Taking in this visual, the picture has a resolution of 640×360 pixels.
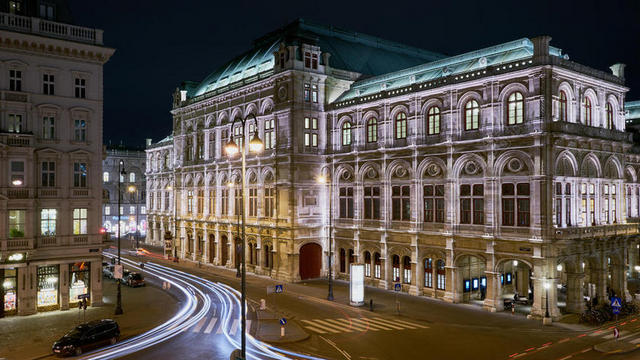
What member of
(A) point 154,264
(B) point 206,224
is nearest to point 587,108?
(B) point 206,224

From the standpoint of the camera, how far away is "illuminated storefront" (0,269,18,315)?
3484 cm

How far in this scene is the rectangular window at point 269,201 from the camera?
5424cm

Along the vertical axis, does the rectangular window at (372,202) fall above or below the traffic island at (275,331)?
above

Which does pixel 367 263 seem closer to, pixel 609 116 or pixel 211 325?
pixel 211 325

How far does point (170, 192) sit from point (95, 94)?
49.9 m

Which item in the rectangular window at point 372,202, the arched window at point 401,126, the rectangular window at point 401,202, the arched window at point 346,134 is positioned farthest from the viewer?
the arched window at point 346,134

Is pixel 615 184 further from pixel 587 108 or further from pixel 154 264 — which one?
pixel 154 264

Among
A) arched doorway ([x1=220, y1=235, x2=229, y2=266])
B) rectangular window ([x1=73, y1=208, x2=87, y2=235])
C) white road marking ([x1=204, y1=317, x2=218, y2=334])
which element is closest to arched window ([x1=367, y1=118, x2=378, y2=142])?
white road marking ([x1=204, y1=317, x2=218, y2=334])

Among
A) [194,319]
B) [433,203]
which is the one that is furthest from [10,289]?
[433,203]

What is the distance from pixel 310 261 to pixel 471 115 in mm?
23016

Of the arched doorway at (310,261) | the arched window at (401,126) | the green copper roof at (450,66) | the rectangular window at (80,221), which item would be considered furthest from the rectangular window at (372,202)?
the rectangular window at (80,221)

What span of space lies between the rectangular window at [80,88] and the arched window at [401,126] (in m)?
26.8

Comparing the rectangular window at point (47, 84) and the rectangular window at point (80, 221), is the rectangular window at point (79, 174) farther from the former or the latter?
the rectangular window at point (47, 84)

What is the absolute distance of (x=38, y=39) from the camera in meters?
36.7
